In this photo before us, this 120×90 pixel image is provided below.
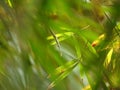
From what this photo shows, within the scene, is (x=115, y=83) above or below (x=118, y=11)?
below

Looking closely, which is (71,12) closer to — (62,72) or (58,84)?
(58,84)

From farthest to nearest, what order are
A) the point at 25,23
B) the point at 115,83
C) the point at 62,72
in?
the point at 62,72 → the point at 115,83 → the point at 25,23

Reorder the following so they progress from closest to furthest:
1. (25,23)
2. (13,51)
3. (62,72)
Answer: (25,23) < (13,51) < (62,72)

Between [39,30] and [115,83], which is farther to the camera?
[115,83]

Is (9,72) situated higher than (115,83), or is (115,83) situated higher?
(9,72)

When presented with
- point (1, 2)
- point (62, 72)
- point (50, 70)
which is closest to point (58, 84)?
point (50, 70)

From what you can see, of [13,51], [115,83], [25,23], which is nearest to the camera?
[25,23]

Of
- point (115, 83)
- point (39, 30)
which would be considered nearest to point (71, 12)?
point (39, 30)

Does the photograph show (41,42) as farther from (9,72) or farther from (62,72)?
(62,72)

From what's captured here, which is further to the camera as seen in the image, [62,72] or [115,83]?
[62,72]
